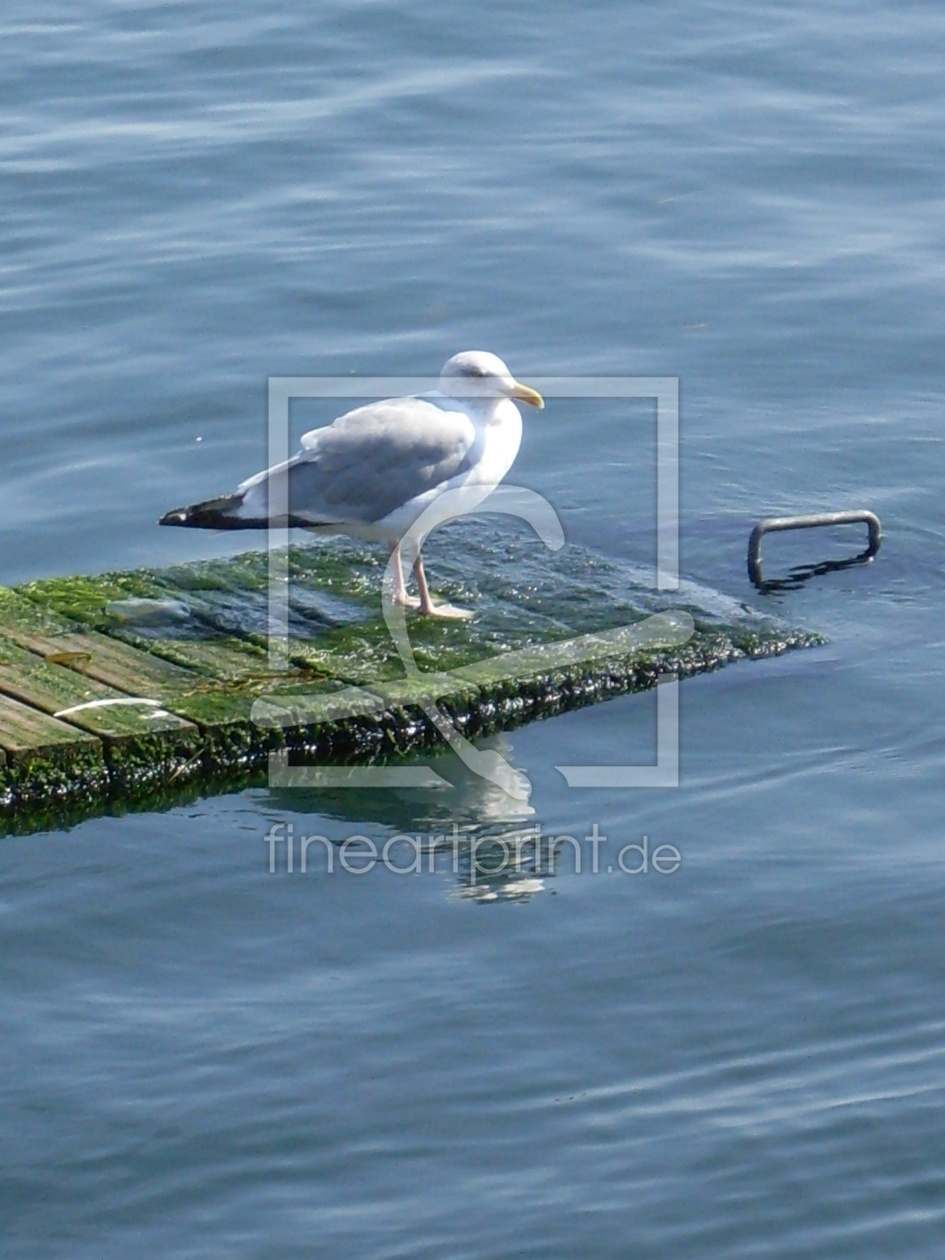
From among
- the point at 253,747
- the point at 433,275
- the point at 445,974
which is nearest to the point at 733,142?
the point at 433,275

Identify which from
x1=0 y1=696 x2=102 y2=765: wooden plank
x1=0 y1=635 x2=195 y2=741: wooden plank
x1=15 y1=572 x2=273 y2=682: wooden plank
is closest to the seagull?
x1=15 y1=572 x2=273 y2=682: wooden plank

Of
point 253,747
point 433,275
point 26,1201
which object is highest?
point 433,275

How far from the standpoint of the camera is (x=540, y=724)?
7.94 meters

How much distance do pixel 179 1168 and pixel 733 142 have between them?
393 inches

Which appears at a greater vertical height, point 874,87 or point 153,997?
point 874,87

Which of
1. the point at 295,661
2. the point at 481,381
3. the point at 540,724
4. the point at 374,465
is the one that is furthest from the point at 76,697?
the point at 481,381

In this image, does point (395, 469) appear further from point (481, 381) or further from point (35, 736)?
point (35, 736)

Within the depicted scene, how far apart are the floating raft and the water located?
0.54 ft

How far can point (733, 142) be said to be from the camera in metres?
14.3

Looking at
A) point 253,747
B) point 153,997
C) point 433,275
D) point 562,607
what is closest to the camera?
point 153,997

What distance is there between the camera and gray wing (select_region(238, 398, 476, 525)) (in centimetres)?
806

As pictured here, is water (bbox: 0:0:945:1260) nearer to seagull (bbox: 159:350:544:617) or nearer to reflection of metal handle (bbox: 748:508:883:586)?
reflection of metal handle (bbox: 748:508:883:586)

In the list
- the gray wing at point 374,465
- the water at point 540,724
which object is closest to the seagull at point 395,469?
the gray wing at point 374,465

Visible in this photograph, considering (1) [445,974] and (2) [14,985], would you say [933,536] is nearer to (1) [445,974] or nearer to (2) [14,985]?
(1) [445,974]
